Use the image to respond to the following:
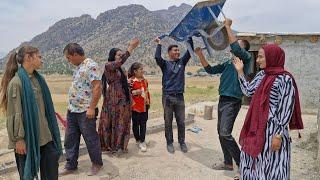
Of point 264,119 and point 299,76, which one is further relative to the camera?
point 299,76

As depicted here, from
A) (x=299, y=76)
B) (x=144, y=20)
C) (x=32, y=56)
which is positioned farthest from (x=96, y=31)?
(x=32, y=56)

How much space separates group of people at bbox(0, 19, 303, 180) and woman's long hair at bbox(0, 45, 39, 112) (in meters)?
0.01

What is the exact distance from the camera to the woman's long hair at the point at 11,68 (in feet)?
15.6

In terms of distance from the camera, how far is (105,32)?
12888 cm

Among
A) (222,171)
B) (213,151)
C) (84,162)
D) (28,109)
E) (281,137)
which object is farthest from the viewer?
(213,151)

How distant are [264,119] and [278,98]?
0.79 feet

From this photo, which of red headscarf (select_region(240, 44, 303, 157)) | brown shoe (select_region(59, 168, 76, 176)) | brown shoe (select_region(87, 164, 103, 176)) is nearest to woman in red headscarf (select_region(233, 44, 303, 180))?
red headscarf (select_region(240, 44, 303, 157))

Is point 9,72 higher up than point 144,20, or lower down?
lower down

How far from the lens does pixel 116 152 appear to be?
7477 mm

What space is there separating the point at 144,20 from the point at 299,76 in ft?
388

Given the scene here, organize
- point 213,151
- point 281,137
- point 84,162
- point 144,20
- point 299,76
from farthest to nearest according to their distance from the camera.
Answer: point 144,20, point 299,76, point 213,151, point 84,162, point 281,137

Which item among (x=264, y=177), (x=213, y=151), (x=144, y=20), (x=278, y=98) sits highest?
(x=144, y=20)

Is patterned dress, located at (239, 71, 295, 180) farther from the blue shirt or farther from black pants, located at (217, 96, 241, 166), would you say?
the blue shirt

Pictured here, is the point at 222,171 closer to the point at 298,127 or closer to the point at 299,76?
the point at 298,127
